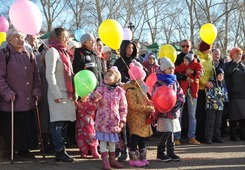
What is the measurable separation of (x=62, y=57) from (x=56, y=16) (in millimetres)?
22802

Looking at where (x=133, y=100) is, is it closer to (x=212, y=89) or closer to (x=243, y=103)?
(x=212, y=89)

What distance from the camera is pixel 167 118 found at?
5551mm

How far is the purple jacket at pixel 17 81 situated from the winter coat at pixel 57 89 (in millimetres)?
421

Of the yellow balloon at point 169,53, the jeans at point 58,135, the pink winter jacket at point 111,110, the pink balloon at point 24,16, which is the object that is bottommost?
the jeans at point 58,135

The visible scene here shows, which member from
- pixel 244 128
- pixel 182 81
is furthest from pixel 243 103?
pixel 182 81

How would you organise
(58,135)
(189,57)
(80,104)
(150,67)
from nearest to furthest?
1. (58,135)
2. (80,104)
3. (189,57)
4. (150,67)

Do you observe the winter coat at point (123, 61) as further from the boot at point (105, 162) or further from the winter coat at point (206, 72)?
the winter coat at point (206, 72)

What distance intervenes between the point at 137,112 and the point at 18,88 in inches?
73.6

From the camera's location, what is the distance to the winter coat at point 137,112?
5336 millimetres

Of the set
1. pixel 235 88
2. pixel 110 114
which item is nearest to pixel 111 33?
pixel 110 114

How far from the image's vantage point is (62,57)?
533 cm

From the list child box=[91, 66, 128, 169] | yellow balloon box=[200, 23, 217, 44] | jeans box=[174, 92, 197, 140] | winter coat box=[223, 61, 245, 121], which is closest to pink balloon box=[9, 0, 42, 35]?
child box=[91, 66, 128, 169]

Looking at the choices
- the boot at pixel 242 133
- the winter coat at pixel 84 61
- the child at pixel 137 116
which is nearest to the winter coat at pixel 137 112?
the child at pixel 137 116

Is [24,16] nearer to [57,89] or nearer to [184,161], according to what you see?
[57,89]
